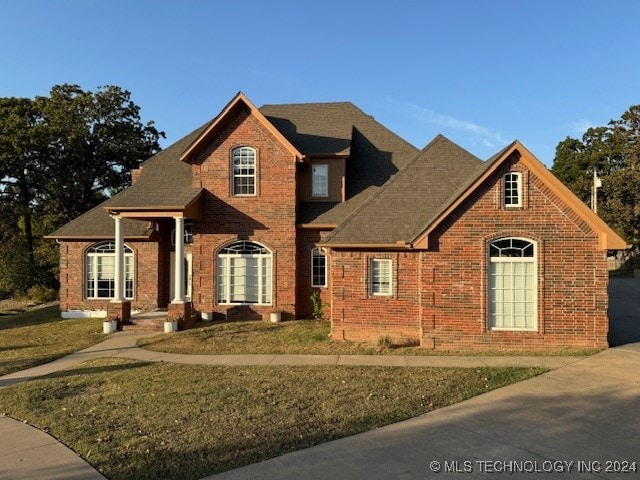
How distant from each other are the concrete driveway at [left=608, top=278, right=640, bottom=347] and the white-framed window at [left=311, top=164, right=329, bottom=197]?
10797 mm

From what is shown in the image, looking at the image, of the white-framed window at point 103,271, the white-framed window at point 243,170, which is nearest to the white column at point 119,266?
the white-framed window at point 103,271

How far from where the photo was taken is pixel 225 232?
16.7 m

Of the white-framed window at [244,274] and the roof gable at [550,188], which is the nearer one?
the roof gable at [550,188]

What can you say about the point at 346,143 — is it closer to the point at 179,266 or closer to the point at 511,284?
the point at 179,266

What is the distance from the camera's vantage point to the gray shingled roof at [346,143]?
57.2 feet

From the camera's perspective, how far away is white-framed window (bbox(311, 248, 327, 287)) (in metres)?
16.9

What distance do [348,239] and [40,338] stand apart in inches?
417

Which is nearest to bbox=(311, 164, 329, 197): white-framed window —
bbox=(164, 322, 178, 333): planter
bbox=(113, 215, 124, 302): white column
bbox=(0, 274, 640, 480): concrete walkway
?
bbox=(164, 322, 178, 333): planter

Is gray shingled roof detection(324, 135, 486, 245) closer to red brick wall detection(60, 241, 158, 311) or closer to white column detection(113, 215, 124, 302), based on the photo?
white column detection(113, 215, 124, 302)

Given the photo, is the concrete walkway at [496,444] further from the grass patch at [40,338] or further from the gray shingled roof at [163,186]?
the gray shingled roof at [163,186]

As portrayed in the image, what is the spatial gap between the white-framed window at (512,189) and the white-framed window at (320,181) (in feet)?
25.5

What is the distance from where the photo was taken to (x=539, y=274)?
37.2ft

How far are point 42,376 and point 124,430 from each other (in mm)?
4761

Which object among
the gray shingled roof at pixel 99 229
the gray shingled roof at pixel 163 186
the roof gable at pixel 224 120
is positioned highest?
the roof gable at pixel 224 120
